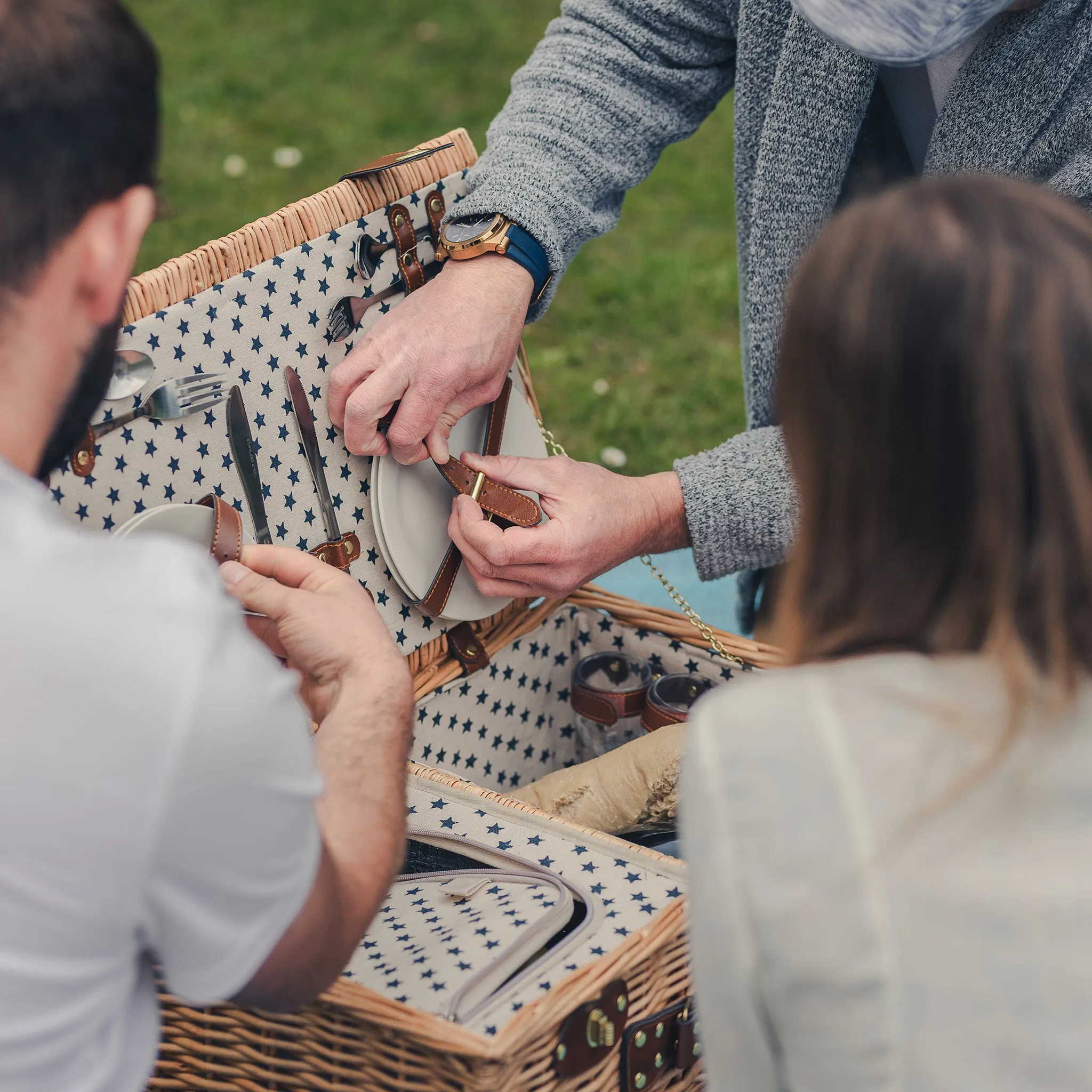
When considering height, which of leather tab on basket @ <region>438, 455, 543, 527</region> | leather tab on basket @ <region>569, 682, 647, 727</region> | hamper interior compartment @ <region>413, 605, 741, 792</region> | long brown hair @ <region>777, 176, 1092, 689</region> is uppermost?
long brown hair @ <region>777, 176, 1092, 689</region>

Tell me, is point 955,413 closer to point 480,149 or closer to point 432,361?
point 432,361

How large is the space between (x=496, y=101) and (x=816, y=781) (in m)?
3.57

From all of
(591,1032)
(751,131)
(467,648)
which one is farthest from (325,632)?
(751,131)

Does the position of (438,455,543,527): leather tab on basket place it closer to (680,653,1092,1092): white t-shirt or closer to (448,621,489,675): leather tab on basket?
(448,621,489,675): leather tab on basket

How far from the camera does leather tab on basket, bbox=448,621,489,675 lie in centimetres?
153

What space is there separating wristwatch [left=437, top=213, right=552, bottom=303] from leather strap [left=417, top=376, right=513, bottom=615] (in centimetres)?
14

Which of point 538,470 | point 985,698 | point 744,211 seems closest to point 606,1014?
point 985,698

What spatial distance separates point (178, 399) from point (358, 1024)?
0.62 metres

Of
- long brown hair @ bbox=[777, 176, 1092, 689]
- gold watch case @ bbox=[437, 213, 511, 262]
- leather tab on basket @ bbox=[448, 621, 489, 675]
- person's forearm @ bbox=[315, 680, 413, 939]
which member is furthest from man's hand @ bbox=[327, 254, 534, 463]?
long brown hair @ bbox=[777, 176, 1092, 689]

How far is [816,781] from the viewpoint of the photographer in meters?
0.63

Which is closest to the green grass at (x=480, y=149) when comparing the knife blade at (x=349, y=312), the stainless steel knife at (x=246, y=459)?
the knife blade at (x=349, y=312)

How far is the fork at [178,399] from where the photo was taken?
3.93 feet

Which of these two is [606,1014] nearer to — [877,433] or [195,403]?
[877,433]

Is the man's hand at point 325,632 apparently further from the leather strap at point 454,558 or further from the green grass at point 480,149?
the green grass at point 480,149
